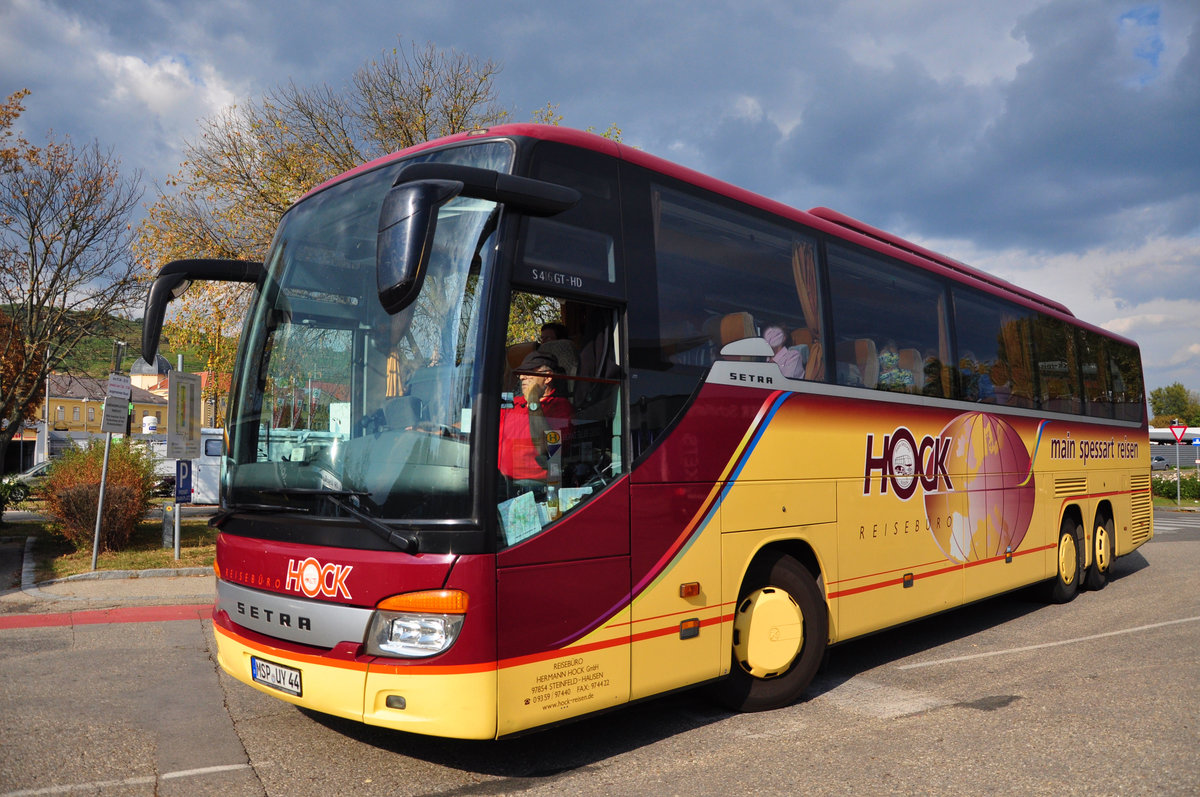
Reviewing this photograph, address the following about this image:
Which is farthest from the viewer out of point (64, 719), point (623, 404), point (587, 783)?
point (64, 719)

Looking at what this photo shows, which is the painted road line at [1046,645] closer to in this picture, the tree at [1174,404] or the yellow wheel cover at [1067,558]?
the yellow wheel cover at [1067,558]

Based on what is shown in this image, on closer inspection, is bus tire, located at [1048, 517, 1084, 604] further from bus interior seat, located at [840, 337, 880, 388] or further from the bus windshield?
the bus windshield

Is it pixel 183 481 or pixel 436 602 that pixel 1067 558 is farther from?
pixel 183 481

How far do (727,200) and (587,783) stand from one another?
375cm

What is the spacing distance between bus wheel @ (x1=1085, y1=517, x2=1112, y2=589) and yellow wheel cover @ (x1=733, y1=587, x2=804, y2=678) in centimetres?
733

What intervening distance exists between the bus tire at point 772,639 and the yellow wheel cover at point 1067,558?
5721 mm

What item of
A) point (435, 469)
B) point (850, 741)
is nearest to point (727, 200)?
point (435, 469)

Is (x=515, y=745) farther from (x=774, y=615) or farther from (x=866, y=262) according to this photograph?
(x=866, y=262)

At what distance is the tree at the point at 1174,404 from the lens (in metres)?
121

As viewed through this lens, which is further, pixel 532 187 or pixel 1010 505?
pixel 1010 505

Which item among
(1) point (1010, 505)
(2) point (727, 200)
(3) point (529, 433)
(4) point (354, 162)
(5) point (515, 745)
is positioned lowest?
(5) point (515, 745)

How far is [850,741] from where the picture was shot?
16.6ft

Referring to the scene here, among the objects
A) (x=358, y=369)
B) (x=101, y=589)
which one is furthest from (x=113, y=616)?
(x=358, y=369)

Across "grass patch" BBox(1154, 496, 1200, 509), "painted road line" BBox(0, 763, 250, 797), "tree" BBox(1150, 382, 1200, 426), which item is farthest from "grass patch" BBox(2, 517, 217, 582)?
"tree" BBox(1150, 382, 1200, 426)
